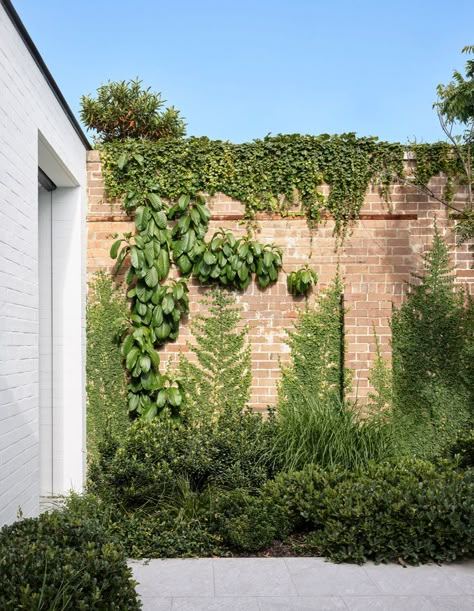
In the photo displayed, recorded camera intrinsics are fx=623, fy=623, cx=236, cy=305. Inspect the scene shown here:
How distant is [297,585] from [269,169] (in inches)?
162

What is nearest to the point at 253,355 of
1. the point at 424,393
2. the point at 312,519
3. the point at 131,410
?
the point at 131,410

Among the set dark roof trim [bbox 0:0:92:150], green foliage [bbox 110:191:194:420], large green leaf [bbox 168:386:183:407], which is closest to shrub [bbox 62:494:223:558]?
large green leaf [bbox 168:386:183:407]

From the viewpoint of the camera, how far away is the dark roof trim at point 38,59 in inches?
147

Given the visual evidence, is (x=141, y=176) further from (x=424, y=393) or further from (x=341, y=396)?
(x=424, y=393)

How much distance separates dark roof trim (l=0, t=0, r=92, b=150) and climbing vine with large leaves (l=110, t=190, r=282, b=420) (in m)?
1.13

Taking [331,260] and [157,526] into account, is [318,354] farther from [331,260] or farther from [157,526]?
[157,526]

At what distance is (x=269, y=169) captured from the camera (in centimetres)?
640

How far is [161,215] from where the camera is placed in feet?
20.7

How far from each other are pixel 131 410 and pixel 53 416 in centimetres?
77

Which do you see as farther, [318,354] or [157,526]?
[318,354]

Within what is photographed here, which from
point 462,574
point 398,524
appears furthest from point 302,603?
point 462,574

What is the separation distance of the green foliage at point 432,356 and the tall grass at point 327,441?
0.82 metres

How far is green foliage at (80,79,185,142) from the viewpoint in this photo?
525 inches

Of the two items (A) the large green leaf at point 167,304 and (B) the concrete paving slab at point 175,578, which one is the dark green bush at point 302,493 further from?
(A) the large green leaf at point 167,304
